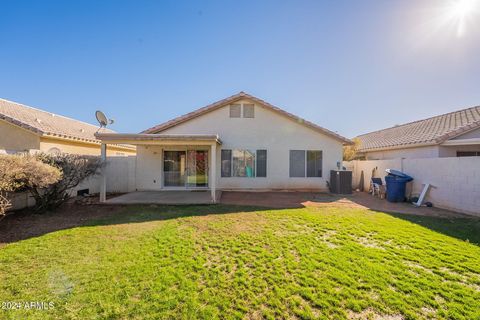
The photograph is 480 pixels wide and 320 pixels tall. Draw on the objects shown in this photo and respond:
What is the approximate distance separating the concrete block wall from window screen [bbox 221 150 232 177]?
964 cm

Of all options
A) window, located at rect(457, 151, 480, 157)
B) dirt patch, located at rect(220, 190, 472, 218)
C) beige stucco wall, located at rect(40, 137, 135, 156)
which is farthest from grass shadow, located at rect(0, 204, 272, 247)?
window, located at rect(457, 151, 480, 157)

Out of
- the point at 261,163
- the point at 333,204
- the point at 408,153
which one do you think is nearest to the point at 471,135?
the point at 408,153

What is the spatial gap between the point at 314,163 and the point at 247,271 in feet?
34.1

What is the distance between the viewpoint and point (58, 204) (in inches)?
312

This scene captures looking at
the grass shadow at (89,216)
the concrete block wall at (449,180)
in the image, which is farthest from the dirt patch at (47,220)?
the concrete block wall at (449,180)

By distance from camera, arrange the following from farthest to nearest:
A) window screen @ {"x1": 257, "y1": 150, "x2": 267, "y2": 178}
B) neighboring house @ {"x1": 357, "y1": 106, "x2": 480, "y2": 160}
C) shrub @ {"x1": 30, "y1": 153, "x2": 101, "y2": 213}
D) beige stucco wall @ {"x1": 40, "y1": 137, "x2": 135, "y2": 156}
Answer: window screen @ {"x1": 257, "y1": 150, "x2": 267, "y2": 178}, neighboring house @ {"x1": 357, "y1": 106, "x2": 480, "y2": 160}, beige stucco wall @ {"x1": 40, "y1": 137, "x2": 135, "y2": 156}, shrub @ {"x1": 30, "y1": 153, "x2": 101, "y2": 213}

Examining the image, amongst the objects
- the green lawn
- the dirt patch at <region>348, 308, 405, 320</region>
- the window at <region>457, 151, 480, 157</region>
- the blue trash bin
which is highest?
the window at <region>457, 151, 480, 157</region>

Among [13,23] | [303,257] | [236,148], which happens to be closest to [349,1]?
[236,148]

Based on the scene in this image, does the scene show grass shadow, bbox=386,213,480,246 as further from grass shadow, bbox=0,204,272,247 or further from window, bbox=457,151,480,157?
window, bbox=457,151,480,157

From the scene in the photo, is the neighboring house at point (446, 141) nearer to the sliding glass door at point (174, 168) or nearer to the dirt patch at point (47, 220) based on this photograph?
the sliding glass door at point (174, 168)

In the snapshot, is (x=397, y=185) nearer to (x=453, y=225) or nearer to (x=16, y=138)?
(x=453, y=225)

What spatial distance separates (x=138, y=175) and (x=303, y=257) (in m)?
11.3

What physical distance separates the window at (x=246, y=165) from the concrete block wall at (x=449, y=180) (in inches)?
302

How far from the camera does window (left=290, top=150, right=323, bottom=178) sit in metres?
12.7
